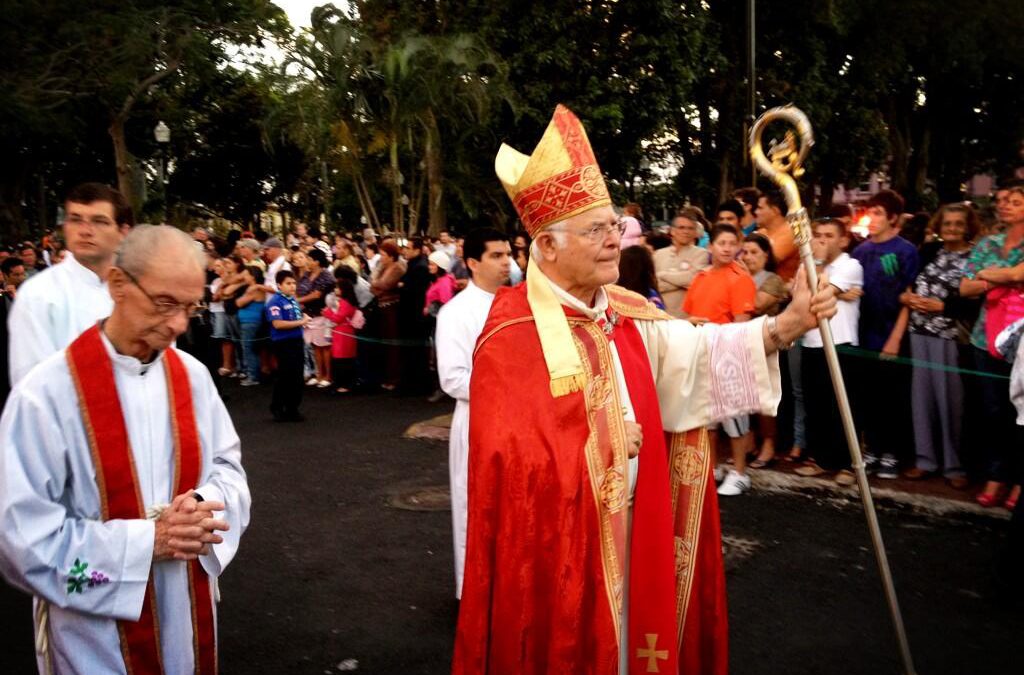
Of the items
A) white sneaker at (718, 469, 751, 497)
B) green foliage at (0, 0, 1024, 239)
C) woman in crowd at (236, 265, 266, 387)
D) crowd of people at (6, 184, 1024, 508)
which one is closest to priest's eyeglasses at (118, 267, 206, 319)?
crowd of people at (6, 184, 1024, 508)

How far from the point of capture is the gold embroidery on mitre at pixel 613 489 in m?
3.20

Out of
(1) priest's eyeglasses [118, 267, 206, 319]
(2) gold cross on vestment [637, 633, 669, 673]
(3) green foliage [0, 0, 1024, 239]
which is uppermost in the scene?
(3) green foliage [0, 0, 1024, 239]

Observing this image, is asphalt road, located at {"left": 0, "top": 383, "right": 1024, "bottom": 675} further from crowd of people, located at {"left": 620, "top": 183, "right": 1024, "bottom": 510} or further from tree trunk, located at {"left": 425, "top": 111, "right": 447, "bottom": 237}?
tree trunk, located at {"left": 425, "top": 111, "right": 447, "bottom": 237}

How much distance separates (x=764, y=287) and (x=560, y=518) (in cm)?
493

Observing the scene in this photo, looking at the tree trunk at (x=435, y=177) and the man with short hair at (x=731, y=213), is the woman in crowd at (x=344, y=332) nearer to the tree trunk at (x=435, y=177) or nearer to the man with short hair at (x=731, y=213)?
the man with short hair at (x=731, y=213)

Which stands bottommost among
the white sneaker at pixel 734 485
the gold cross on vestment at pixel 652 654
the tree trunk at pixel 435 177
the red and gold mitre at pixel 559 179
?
the white sneaker at pixel 734 485

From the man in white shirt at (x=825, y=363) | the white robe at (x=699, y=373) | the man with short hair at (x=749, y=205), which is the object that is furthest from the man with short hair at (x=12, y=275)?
the white robe at (x=699, y=373)

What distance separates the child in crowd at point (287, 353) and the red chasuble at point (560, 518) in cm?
797

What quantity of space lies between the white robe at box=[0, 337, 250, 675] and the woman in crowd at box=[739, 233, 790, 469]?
543 centimetres

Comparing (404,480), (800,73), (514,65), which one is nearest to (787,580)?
Answer: (404,480)

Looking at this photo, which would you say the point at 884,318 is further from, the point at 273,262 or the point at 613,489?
the point at 273,262

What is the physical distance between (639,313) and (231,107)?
47.5 metres

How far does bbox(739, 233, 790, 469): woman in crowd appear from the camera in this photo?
755 cm

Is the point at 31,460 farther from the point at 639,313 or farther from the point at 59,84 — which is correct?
the point at 59,84
